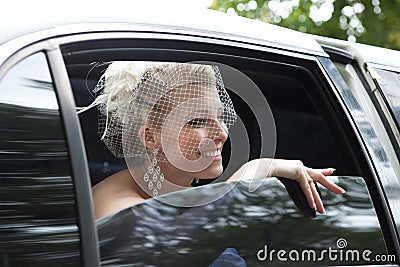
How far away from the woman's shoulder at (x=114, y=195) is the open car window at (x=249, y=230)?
1.2 inches

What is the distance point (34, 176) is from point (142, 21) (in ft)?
1.76

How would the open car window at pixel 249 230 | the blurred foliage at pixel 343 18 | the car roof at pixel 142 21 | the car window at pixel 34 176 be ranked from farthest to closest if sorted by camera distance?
the blurred foliage at pixel 343 18 < the open car window at pixel 249 230 < the car roof at pixel 142 21 < the car window at pixel 34 176

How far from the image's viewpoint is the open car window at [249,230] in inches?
78.9

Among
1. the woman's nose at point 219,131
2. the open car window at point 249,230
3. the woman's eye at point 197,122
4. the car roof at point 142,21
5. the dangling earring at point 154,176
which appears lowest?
the open car window at point 249,230

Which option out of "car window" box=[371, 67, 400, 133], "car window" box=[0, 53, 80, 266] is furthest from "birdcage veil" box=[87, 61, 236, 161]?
"car window" box=[371, 67, 400, 133]

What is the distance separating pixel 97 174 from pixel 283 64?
0.63 meters

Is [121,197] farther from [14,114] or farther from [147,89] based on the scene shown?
[14,114]

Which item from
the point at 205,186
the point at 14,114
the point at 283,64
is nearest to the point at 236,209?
the point at 205,186

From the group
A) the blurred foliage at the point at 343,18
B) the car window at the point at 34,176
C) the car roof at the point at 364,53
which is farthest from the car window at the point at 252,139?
the blurred foliage at the point at 343,18

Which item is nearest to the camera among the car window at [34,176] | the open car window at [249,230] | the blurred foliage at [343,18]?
the car window at [34,176]

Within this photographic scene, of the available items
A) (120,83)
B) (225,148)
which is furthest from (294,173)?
(120,83)

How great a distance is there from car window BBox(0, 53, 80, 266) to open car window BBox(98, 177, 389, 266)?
0.40 ft

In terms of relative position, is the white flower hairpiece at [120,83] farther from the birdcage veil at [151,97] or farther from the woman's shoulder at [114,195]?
the woman's shoulder at [114,195]

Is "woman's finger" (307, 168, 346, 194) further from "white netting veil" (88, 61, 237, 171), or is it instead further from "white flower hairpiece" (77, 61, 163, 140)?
"white flower hairpiece" (77, 61, 163, 140)
